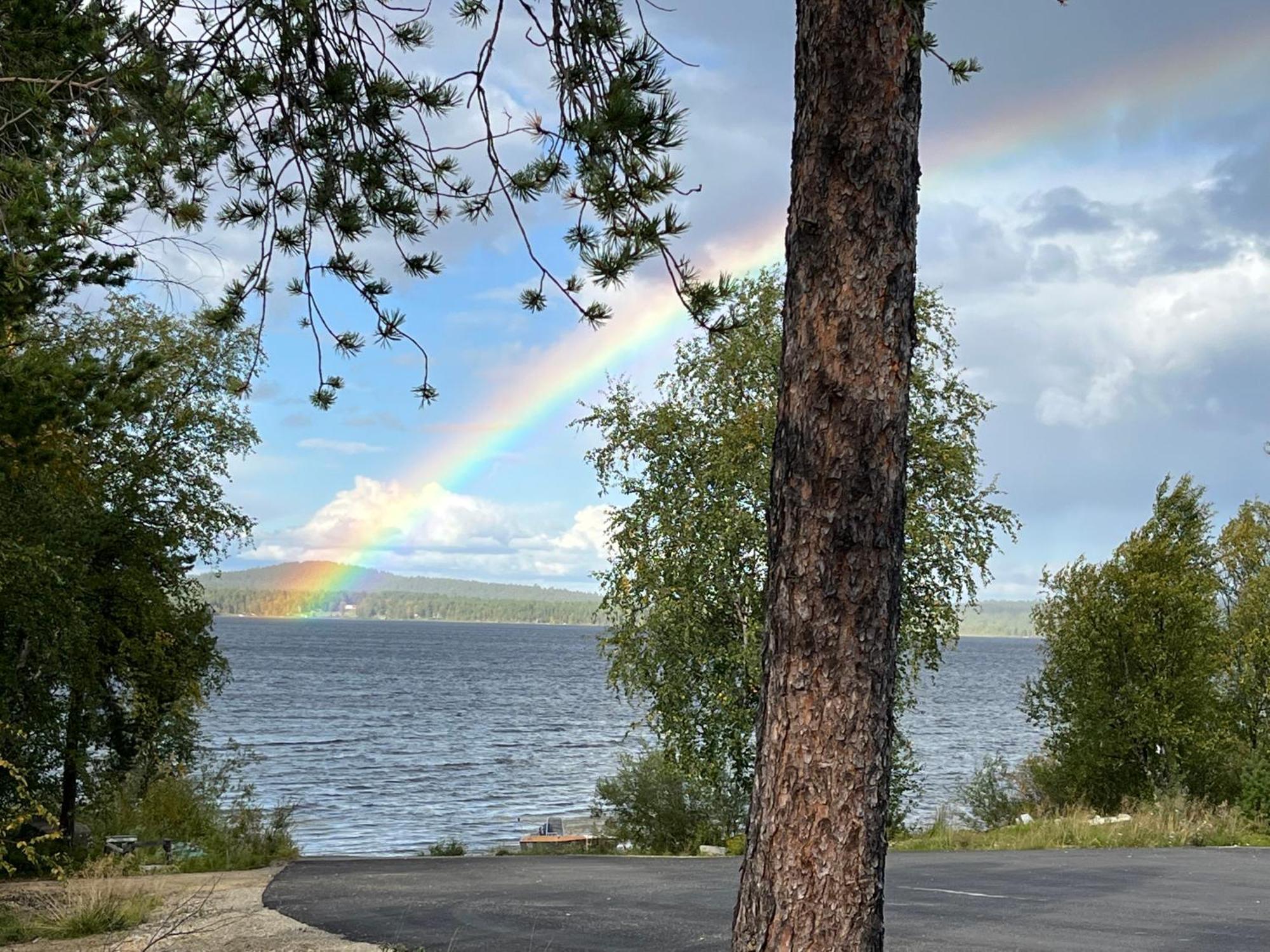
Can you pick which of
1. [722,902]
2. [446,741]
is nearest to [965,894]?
[722,902]

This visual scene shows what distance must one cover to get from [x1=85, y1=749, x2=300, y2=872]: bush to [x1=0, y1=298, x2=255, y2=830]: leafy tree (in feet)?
2.11

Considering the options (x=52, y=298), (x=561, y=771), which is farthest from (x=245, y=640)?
(x=52, y=298)

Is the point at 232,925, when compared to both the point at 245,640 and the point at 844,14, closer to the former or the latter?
the point at 844,14

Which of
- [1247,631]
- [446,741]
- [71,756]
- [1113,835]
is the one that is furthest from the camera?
[446,741]

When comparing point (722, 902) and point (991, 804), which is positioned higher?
point (722, 902)

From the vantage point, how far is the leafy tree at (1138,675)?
25094 mm

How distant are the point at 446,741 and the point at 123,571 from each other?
4155 cm

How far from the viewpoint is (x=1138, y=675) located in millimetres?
25609

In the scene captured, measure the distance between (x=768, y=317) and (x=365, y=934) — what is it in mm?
15059

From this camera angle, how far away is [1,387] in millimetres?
7770

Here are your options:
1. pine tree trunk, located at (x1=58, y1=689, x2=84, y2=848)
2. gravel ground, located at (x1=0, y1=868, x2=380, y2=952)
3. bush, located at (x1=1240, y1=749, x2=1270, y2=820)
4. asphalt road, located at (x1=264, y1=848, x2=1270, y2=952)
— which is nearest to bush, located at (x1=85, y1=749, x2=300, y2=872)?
pine tree trunk, located at (x1=58, y1=689, x2=84, y2=848)

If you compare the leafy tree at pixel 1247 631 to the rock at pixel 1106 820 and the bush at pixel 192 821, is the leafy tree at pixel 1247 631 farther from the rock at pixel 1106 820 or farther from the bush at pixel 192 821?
the bush at pixel 192 821

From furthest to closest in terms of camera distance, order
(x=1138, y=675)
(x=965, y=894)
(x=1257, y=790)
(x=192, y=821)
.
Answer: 1. (x=1138, y=675)
2. (x=1257, y=790)
3. (x=192, y=821)
4. (x=965, y=894)

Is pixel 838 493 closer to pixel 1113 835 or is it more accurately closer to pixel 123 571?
pixel 1113 835
